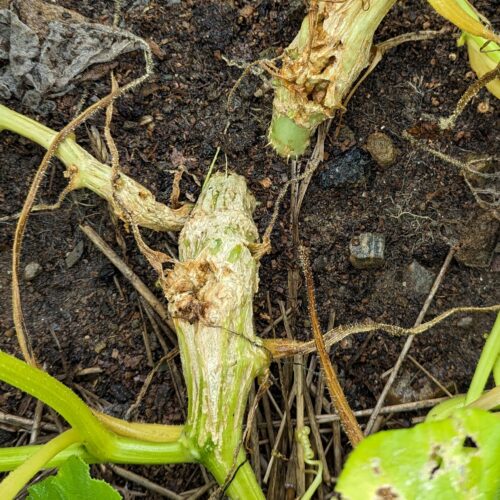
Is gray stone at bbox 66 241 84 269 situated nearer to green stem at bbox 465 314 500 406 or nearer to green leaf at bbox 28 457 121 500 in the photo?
green leaf at bbox 28 457 121 500

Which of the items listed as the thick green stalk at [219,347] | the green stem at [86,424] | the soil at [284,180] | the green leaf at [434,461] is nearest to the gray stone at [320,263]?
the soil at [284,180]

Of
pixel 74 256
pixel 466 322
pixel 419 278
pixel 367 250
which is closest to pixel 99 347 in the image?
pixel 74 256

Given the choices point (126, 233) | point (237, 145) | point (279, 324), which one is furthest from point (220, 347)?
point (237, 145)

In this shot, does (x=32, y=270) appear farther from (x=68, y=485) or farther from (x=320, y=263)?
(x=320, y=263)

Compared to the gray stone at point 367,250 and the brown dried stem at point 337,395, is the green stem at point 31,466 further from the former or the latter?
the gray stone at point 367,250

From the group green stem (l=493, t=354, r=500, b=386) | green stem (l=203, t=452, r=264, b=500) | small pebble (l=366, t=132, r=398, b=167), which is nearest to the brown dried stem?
green stem (l=203, t=452, r=264, b=500)

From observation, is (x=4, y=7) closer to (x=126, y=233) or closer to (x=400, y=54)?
(x=126, y=233)

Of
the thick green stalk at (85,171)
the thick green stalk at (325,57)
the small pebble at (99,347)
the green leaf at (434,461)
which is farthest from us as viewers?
the small pebble at (99,347)
